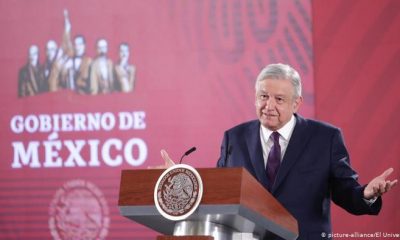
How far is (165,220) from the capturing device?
208 cm

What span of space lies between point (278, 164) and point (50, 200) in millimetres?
2229

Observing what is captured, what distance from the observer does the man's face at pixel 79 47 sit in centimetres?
446

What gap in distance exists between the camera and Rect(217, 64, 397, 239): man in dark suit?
8.64 feet

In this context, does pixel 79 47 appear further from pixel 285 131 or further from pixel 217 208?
pixel 217 208

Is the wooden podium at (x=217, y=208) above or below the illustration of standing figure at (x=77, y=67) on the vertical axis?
below

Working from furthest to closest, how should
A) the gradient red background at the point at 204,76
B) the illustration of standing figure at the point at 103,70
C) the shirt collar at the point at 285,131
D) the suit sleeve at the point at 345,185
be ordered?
the illustration of standing figure at the point at 103,70 → the gradient red background at the point at 204,76 → the shirt collar at the point at 285,131 → the suit sleeve at the point at 345,185

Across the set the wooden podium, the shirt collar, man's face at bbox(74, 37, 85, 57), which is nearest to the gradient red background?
man's face at bbox(74, 37, 85, 57)

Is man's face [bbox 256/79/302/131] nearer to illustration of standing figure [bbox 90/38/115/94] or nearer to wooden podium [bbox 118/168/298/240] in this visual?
wooden podium [bbox 118/168/298/240]

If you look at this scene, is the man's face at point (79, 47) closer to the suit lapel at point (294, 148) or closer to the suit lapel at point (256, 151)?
the suit lapel at point (256, 151)

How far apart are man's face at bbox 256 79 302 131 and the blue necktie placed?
0.07m

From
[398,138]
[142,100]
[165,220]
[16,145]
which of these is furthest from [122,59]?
[165,220]

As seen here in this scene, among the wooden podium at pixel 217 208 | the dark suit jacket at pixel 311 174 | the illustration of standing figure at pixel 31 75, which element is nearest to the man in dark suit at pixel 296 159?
the dark suit jacket at pixel 311 174

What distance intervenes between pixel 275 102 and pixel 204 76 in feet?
5.53

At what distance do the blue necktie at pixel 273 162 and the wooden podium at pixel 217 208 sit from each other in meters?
0.43
